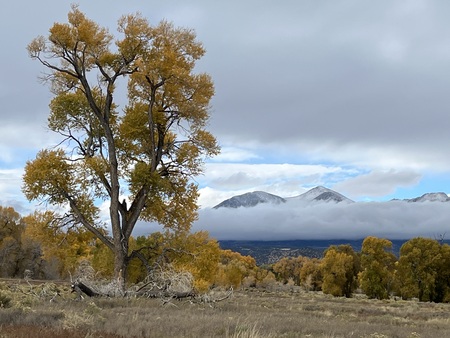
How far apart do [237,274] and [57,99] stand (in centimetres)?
6338

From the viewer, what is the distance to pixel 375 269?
66.4 metres

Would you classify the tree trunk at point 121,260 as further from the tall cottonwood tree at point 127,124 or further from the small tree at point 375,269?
the small tree at point 375,269

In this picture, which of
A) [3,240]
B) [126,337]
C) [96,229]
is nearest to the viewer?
[126,337]

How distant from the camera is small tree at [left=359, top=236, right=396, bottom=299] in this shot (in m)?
66.3

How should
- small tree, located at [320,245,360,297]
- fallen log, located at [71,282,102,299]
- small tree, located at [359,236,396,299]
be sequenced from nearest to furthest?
fallen log, located at [71,282,102,299], small tree, located at [359,236,396,299], small tree, located at [320,245,360,297]

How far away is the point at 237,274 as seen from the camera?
3093 inches

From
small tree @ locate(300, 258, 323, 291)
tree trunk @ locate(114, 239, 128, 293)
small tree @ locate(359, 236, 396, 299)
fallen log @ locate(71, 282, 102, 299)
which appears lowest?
small tree @ locate(300, 258, 323, 291)

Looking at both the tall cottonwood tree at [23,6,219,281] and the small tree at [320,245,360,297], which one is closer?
the tall cottonwood tree at [23,6,219,281]

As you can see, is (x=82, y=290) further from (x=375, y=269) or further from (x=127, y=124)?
(x=375, y=269)

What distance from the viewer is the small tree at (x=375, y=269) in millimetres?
66312

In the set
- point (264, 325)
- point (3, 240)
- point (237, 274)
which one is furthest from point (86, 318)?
point (237, 274)

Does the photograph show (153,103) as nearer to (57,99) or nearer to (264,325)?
(57,99)

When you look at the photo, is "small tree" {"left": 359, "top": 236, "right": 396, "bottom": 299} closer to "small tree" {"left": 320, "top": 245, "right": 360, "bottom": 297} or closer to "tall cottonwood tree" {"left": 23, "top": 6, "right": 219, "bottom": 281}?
"small tree" {"left": 320, "top": 245, "right": 360, "bottom": 297}

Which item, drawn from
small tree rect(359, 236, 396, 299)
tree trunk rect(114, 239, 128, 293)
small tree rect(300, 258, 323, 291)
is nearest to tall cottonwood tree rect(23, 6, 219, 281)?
tree trunk rect(114, 239, 128, 293)
